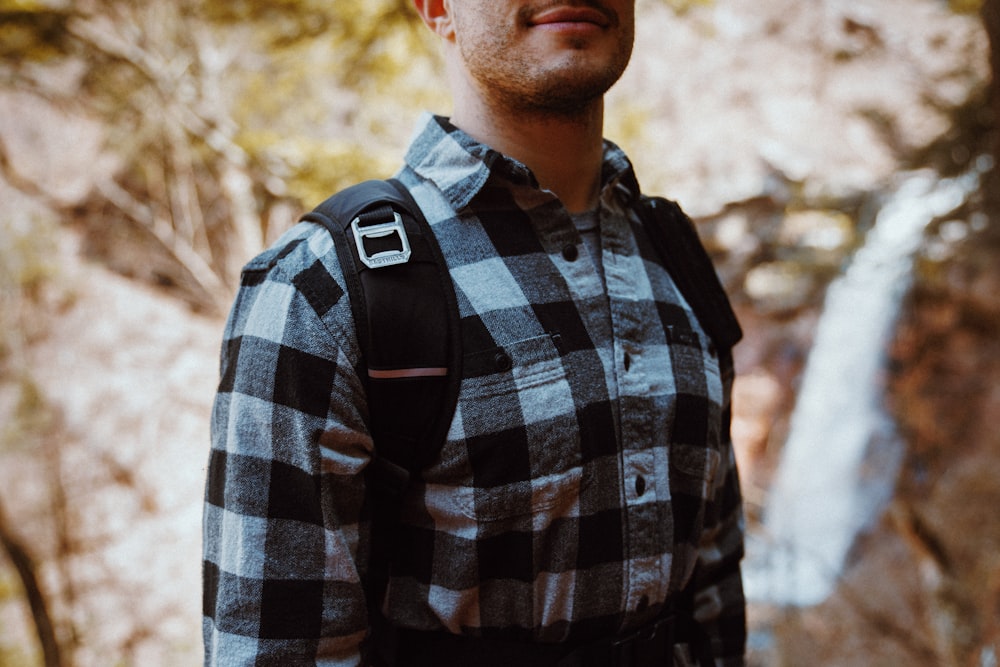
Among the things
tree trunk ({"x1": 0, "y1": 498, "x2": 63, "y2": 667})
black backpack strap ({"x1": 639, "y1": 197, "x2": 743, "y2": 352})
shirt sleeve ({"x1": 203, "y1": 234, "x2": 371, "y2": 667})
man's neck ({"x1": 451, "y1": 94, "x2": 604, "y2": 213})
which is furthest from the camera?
tree trunk ({"x1": 0, "y1": 498, "x2": 63, "y2": 667})

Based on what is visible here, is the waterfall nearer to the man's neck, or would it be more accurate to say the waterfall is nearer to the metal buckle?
the man's neck

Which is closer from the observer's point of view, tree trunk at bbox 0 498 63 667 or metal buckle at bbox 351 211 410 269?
metal buckle at bbox 351 211 410 269

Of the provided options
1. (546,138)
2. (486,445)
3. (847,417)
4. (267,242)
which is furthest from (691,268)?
(847,417)

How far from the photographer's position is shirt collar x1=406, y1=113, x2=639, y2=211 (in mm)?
1192

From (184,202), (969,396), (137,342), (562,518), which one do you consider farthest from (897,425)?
(137,342)

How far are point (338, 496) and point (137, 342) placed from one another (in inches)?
345

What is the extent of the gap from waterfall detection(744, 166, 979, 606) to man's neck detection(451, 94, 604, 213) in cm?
Answer: 668

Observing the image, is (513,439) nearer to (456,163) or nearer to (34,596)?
(456,163)

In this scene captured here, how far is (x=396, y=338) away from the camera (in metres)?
1.00

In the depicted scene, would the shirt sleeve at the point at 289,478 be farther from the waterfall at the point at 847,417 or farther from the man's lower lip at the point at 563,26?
the waterfall at the point at 847,417

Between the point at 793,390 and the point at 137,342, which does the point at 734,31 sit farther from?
the point at 137,342

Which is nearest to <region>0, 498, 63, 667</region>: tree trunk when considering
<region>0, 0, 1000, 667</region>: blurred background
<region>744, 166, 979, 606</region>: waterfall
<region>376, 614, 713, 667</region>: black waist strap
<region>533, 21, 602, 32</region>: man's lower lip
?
<region>0, 0, 1000, 667</region>: blurred background

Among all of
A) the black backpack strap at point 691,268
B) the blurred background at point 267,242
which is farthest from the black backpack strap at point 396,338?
the blurred background at point 267,242

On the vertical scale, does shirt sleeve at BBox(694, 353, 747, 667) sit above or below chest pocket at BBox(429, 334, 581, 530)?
below
